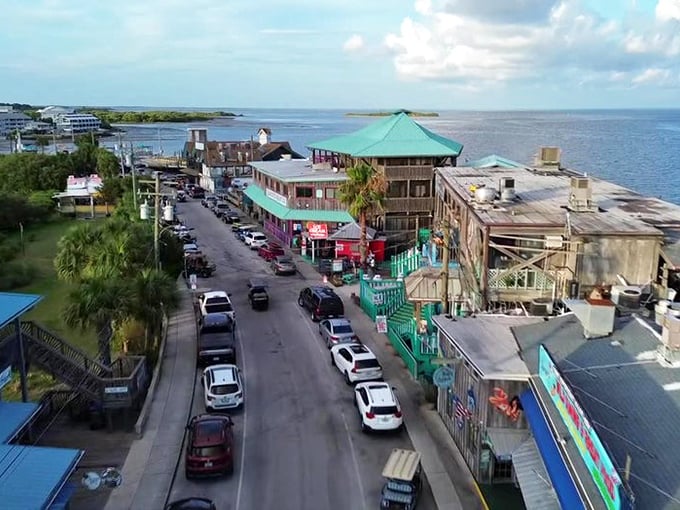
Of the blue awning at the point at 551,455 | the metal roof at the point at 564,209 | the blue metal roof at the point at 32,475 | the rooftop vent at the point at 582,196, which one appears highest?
the rooftop vent at the point at 582,196

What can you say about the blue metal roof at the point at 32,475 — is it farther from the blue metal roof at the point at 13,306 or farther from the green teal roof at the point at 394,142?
the green teal roof at the point at 394,142

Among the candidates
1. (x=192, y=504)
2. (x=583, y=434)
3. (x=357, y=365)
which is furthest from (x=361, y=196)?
(x=583, y=434)

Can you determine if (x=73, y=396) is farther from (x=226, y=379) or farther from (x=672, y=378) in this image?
(x=672, y=378)

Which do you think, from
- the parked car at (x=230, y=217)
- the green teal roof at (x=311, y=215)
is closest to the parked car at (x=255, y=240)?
the green teal roof at (x=311, y=215)

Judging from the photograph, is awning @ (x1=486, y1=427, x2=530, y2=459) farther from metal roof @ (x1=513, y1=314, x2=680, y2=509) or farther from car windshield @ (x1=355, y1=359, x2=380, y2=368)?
car windshield @ (x1=355, y1=359, x2=380, y2=368)

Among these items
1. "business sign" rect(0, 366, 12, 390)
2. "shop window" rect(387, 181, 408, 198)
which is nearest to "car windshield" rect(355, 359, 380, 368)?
"business sign" rect(0, 366, 12, 390)
